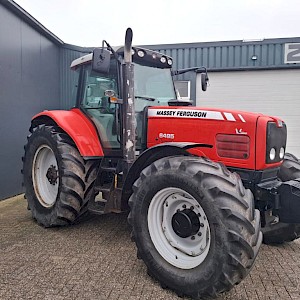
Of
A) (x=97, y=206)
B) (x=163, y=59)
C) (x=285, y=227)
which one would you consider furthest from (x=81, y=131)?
(x=285, y=227)

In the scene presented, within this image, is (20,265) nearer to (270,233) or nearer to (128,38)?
(128,38)

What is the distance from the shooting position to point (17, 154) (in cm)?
659

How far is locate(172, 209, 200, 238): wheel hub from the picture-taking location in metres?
2.87

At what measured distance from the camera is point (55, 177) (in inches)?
178

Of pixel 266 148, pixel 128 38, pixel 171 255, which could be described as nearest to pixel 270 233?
pixel 266 148

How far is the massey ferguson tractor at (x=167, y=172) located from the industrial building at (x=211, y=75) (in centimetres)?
236

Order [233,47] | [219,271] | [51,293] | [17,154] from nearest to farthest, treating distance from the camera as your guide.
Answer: [219,271] → [51,293] → [17,154] → [233,47]

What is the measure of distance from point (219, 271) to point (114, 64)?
267 cm

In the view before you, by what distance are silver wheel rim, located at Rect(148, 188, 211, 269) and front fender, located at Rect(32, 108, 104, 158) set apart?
144cm

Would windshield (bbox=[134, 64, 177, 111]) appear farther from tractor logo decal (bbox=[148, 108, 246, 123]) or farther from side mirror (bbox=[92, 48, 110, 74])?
side mirror (bbox=[92, 48, 110, 74])

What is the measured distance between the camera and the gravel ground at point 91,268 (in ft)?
9.01

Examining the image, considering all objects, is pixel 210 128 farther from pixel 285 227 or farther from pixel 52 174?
pixel 52 174

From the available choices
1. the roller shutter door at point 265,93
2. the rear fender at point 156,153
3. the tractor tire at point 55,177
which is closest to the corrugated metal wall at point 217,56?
the roller shutter door at point 265,93

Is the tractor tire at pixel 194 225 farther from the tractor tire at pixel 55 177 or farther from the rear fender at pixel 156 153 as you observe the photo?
the tractor tire at pixel 55 177
